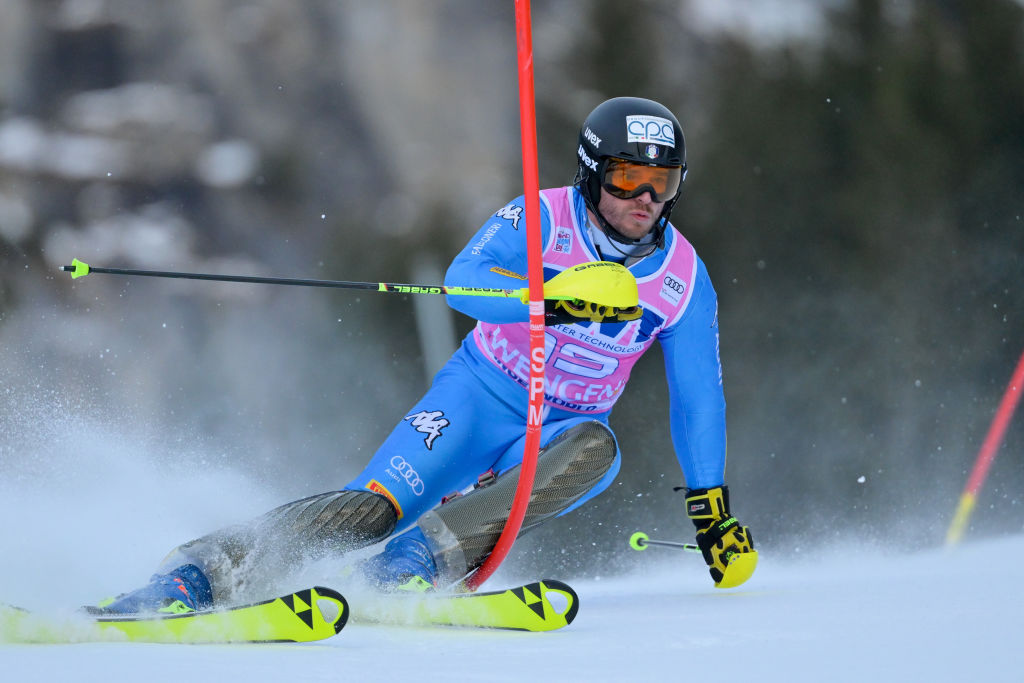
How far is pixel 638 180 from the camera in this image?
2541 mm

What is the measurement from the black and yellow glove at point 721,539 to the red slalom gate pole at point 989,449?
2301 mm

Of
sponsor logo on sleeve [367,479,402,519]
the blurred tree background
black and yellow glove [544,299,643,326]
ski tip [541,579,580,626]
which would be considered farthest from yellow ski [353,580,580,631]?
the blurred tree background

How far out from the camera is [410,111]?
5.06 meters

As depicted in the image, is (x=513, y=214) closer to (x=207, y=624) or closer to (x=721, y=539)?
(x=721, y=539)

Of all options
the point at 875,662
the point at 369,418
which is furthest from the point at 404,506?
the point at 369,418

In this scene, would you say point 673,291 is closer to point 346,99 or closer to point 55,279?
point 346,99

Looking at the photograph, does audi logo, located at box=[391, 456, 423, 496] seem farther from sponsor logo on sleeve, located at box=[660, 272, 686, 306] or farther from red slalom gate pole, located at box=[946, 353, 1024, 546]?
red slalom gate pole, located at box=[946, 353, 1024, 546]

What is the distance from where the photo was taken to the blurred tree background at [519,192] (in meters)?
4.68

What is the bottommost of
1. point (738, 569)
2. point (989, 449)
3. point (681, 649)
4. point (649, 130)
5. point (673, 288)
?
point (681, 649)

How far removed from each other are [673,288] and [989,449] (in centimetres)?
281

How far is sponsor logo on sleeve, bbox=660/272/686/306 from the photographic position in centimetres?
270

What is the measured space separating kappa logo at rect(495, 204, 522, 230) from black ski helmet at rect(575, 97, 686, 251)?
0.19 meters

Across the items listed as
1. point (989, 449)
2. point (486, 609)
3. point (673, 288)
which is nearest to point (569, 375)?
point (673, 288)

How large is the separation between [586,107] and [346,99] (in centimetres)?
118
